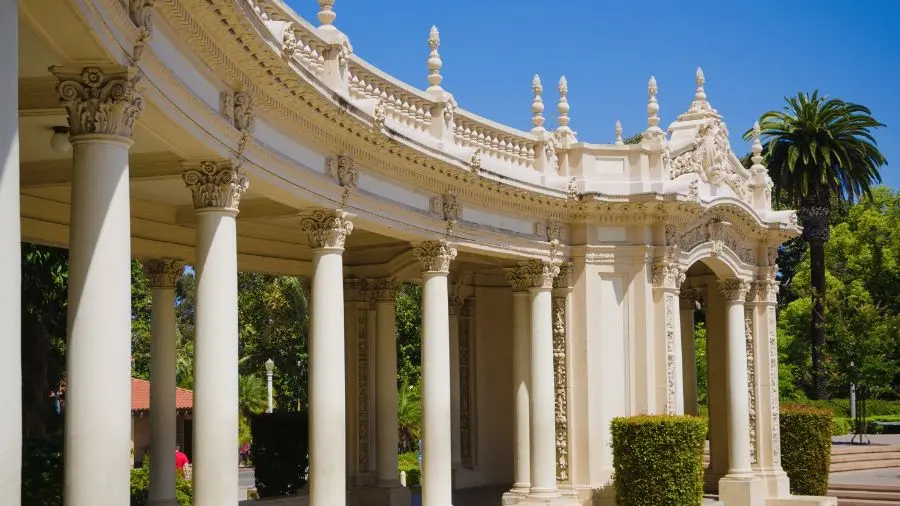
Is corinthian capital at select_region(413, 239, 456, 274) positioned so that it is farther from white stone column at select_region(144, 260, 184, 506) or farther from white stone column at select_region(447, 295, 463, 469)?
white stone column at select_region(447, 295, 463, 469)

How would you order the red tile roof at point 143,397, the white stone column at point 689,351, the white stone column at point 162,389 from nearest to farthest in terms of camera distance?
the white stone column at point 162,389, the white stone column at point 689,351, the red tile roof at point 143,397

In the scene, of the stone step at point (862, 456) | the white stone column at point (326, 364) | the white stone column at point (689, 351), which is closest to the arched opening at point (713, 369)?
the white stone column at point (689, 351)

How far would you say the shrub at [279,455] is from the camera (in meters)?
26.4

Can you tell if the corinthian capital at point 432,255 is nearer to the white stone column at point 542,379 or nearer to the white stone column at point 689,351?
the white stone column at point 542,379

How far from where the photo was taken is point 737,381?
Result: 96.6 ft

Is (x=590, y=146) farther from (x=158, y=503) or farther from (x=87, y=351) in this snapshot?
(x=87, y=351)

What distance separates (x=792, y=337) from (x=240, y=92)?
170 ft

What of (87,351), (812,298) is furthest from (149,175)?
(812,298)

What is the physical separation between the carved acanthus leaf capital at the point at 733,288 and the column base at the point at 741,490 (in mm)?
4393

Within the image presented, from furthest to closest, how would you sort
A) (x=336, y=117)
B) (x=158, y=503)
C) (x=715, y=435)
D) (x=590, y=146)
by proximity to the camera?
1. (x=715, y=435)
2. (x=590, y=146)
3. (x=158, y=503)
4. (x=336, y=117)

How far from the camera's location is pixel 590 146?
2545 cm

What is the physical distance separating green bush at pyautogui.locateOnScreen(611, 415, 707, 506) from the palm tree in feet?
108

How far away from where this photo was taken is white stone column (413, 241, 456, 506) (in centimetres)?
2047

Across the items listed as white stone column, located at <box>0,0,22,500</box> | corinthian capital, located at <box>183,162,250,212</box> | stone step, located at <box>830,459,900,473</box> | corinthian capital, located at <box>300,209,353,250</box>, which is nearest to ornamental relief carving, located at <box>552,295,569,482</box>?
corinthian capital, located at <box>300,209,353,250</box>
